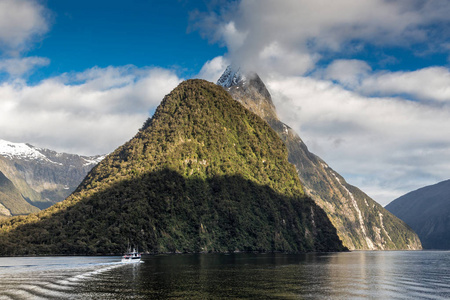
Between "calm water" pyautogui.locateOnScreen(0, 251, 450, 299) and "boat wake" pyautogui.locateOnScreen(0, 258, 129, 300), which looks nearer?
"boat wake" pyautogui.locateOnScreen(0, 258, 129, 300)

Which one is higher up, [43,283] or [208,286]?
[43,283]

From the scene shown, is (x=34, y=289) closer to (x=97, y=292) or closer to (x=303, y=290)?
(x=97, y=292)

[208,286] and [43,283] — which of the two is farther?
[43,283]

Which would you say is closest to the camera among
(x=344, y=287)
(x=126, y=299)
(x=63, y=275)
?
(x=126, y=299)

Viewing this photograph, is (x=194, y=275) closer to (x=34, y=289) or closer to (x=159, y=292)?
(x=159, y=292)

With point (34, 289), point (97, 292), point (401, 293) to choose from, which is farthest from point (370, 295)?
point (34, 289)

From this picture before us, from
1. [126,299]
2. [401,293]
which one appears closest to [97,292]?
[126,299]

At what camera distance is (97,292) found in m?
88.8

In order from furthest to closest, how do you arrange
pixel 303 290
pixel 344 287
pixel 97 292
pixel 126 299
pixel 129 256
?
pixel 129 256 → pixel 344 287 → pixel 303 290 → pixel 97 292 → pixel 126 299

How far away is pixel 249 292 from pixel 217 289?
7.96 meters

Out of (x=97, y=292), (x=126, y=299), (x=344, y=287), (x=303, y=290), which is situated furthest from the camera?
A: (x=344, y=287)

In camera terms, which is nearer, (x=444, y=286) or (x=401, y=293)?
(x=401, y=293)

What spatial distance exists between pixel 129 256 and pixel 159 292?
9290 centimetres

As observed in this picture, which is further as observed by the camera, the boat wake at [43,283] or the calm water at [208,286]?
the calm water at [208,286]
